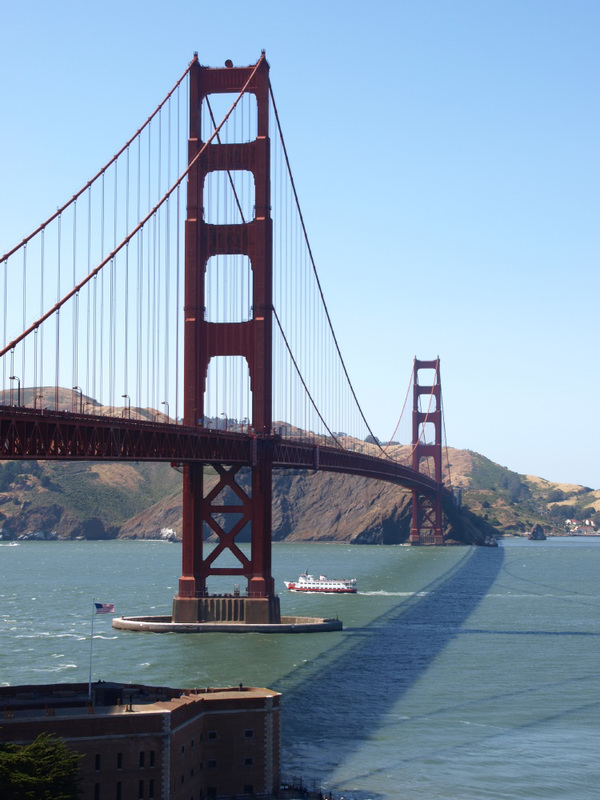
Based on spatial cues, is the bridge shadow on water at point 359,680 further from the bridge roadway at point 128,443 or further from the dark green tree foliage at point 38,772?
the bridge roadway at point 128,443

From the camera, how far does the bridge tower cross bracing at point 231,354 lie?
72562mm

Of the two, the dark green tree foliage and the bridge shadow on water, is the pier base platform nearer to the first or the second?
the bridge shadow on water

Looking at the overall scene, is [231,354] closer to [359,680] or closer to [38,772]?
[359,680]

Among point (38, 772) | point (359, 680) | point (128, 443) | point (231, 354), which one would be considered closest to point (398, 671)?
point (359, 680)

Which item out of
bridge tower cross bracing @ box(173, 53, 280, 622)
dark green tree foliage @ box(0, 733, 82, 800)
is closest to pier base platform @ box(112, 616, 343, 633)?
bridge tower cross bracing @ box(173, 53, 280, 622)

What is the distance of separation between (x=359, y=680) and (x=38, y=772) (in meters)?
26.5

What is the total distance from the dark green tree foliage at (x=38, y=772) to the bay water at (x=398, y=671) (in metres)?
8.92

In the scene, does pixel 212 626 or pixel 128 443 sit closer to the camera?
pixel 128 443

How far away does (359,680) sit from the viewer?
56250mm

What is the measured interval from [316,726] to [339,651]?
18567 millimetres

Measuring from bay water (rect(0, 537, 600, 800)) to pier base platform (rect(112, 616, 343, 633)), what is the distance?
108cm

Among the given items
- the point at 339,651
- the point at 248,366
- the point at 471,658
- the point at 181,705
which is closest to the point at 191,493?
the point at 248,366

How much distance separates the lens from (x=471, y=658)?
207ft

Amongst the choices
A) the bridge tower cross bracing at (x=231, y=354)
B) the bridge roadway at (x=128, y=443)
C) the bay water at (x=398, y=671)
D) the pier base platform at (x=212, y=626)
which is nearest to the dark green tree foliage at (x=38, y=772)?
the bay water at (x=398, y=671)
